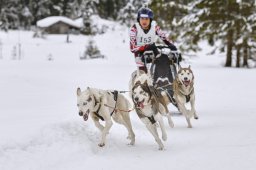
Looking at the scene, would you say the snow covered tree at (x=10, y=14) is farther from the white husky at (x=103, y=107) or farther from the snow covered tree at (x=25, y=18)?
the white husky at (x=103, y=107)

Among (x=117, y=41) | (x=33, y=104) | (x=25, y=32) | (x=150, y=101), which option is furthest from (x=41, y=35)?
(x=150, y=101)

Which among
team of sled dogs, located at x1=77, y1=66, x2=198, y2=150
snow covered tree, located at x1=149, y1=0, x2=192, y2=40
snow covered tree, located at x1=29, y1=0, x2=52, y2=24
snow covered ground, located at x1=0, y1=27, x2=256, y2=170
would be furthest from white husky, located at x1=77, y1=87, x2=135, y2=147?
snow covered tree, located at x1=29, y1=0, x2=52, y2=24

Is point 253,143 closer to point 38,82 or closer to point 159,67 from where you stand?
point 159,67

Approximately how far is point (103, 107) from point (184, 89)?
2.36m

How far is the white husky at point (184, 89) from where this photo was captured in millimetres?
8211

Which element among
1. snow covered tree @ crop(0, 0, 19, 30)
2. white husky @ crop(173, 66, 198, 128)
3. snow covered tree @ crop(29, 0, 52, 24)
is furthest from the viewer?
snow covered tree @ crop(29, 0, 52, 24)

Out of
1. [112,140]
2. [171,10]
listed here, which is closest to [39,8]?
[171,10]

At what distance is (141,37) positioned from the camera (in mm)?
8703

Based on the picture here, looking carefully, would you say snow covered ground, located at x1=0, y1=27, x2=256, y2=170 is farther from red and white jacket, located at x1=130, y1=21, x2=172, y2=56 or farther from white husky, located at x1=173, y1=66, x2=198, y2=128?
red and white jacket, located at x1=130, y1=21, x2=172, y2=56

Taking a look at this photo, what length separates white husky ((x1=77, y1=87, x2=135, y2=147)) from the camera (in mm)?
6164

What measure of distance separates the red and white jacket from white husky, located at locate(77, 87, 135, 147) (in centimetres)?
181

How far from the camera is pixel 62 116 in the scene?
815 centimetres

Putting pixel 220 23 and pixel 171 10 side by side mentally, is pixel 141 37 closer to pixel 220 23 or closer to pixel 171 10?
pixel 220 23

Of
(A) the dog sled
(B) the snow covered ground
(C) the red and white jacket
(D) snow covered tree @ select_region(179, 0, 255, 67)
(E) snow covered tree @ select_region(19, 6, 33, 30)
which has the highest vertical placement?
(E) snow covered tree @ select_region(19, 6, 33, 30)
